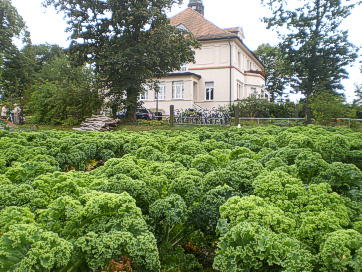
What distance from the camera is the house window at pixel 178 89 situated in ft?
115

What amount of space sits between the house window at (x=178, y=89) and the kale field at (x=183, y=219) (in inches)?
1224

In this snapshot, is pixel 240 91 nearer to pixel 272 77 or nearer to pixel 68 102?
pixel 68 102

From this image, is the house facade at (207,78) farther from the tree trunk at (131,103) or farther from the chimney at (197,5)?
the tree trunk at (131,103)

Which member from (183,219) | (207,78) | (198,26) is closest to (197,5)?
(198,26)

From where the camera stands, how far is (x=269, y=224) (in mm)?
2430

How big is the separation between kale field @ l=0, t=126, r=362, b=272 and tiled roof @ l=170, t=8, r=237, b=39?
3294cm

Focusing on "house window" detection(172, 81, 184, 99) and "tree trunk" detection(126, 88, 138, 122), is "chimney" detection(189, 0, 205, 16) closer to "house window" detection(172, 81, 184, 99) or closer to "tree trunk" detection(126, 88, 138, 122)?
"house window" detection(172, 81, 184, 99)

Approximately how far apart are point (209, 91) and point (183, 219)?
34.0 m

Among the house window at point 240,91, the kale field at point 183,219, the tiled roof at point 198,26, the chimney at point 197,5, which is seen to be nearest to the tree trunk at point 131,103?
the tiled roof at point 198,26

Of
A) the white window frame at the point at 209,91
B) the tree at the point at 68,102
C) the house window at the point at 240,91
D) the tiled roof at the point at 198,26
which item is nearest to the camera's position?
the tree at the point at 68,102

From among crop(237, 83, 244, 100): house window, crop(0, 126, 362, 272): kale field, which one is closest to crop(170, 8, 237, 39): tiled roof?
crop(237, 83, 244, 100): house window

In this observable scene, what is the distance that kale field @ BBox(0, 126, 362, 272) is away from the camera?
215cm

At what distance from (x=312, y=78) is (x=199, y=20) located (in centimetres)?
1721

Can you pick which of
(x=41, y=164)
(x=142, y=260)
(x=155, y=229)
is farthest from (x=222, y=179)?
(x=41, y=164)
